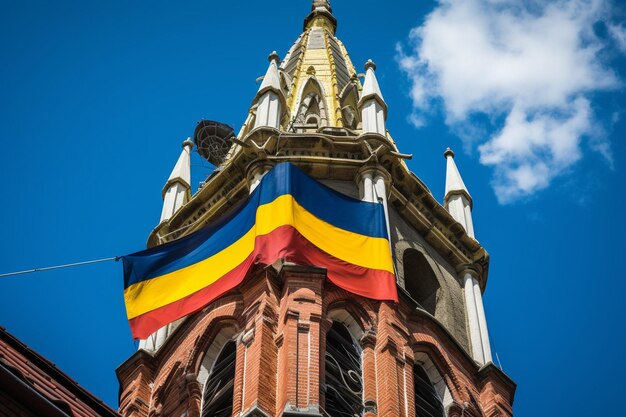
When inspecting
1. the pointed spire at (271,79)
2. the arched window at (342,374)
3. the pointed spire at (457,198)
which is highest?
the pointed spire at (271,79)

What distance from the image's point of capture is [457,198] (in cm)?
3856

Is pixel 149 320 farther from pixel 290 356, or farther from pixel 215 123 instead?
pixel 215 123

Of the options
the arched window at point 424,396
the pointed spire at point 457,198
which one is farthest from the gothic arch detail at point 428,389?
the pointed spire at point 457,198

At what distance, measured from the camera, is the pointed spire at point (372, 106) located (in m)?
36.2

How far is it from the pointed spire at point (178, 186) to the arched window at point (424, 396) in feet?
32.1

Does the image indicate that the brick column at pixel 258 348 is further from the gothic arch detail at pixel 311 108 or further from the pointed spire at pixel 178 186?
the gothic arch detail at pixel 311 108

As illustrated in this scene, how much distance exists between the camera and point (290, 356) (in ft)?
88.1

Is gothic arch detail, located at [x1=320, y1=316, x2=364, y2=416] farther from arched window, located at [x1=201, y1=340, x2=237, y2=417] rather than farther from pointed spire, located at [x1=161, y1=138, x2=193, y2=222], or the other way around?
pointed spire, located at [x1=161, y1=138, x2=193, y2=222]

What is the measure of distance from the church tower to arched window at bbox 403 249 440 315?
0.04 meters

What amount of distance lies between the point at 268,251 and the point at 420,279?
594 cm

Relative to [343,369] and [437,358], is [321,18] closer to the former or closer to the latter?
[437,358]

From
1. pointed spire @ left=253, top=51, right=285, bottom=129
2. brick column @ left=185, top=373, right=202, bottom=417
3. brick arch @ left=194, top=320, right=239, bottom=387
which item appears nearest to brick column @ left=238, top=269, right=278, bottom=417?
brick arch @ left=194, top=320, right=239, bottom=387

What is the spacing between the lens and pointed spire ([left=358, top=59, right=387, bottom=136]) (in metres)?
36.2

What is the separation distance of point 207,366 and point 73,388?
8.31m
